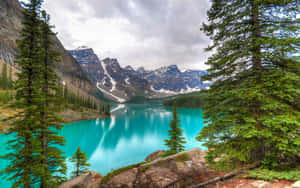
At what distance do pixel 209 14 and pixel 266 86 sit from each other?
209 inches

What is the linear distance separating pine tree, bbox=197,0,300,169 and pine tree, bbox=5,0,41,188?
1038 cm

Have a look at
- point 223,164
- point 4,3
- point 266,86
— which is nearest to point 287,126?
point 266,86

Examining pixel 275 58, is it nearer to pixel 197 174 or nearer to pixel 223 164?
pixel 223 164

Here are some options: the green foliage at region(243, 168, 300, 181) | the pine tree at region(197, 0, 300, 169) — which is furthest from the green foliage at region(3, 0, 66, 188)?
the green foliage at region(243, 168, 300, 181)

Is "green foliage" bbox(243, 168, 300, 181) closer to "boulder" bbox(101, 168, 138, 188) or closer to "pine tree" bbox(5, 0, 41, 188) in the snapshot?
"boulder" bbox(101, 168, 138, 188)

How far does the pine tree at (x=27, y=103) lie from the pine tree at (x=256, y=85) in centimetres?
1038

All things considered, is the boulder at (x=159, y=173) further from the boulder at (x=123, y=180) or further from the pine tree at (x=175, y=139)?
the pine tree at (x=175, y=139)

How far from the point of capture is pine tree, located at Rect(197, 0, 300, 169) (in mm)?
4895

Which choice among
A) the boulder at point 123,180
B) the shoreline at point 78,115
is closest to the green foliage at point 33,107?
the boulder at point 123,180

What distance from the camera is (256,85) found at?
536 cm

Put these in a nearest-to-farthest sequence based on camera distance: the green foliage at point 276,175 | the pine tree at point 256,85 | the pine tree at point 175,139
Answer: the green foliage at point 276,175 < the pine tree at point 256,85 < the pine tree at point 175,139

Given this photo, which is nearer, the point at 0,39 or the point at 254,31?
the point at 254,31

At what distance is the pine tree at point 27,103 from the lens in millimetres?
7297

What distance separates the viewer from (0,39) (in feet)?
302
